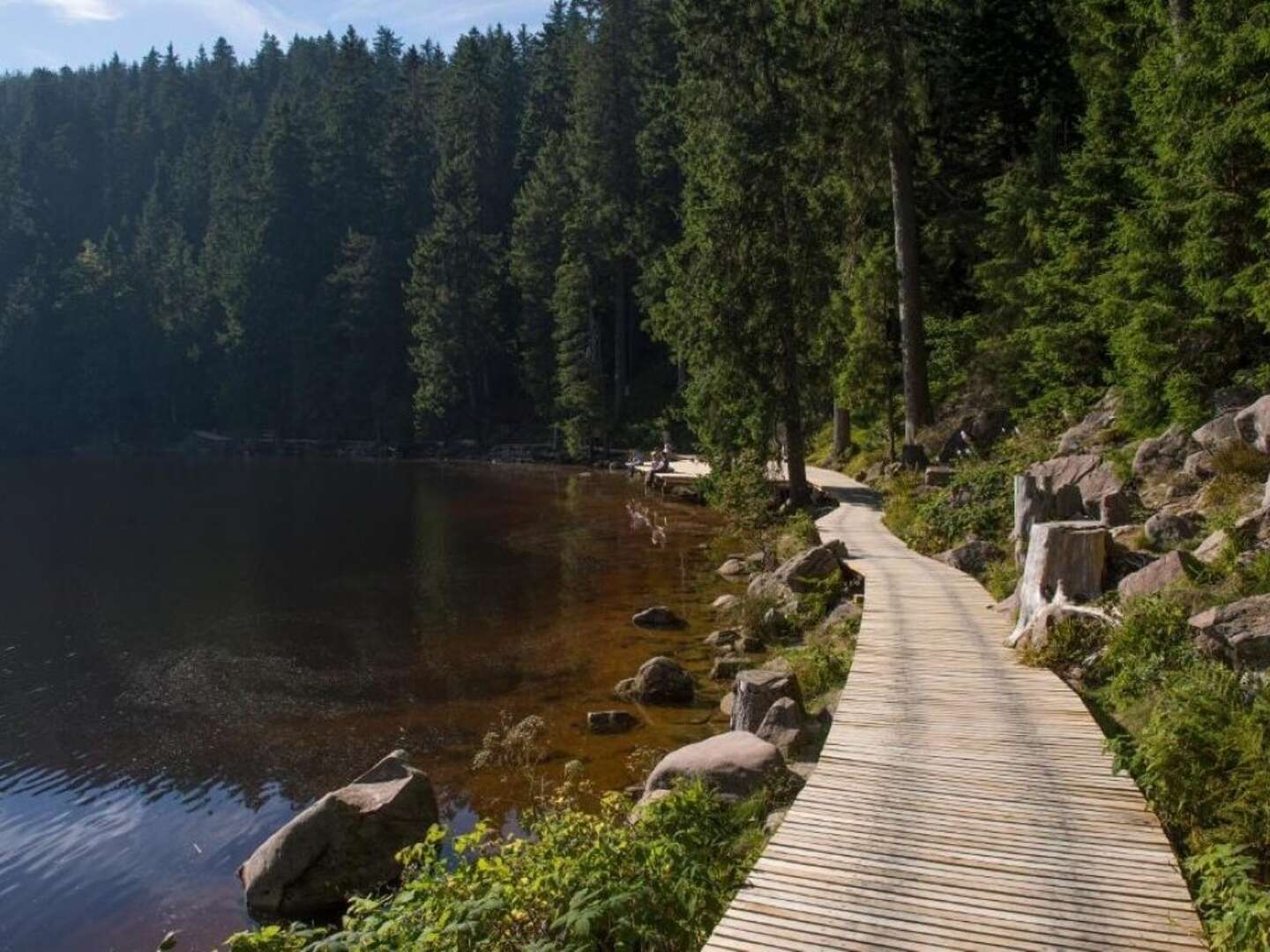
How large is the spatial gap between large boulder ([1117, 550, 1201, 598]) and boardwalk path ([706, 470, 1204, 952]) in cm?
174

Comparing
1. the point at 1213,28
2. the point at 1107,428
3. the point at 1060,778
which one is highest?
the point at 1213,28

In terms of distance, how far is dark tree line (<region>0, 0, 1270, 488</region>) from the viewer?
67.4ft

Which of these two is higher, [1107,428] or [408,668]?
[1107,428]

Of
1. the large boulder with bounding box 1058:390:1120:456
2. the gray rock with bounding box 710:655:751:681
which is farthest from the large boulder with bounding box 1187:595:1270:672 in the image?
the large boulder with bounding box 1058:390:1120:456

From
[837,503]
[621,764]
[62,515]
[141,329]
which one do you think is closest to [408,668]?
[621,764]

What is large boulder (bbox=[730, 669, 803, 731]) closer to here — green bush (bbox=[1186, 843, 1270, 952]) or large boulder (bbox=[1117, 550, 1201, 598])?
large boulder (bbox=[1117, 550, 1201, 598])

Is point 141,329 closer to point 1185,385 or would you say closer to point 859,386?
point 859,386

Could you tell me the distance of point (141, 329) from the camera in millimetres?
84625

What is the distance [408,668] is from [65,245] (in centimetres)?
10047

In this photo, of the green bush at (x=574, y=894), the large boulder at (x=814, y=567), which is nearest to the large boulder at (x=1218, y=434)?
the large boulder at (x=814, y=567)

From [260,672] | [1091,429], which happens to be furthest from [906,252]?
[260,672]

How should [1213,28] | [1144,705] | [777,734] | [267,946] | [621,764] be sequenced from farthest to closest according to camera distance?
[1213,28] < [621,764] < [777,734] < [1144,705] < [267,946]

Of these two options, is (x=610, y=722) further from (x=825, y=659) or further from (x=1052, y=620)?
(x=1052, y=620)

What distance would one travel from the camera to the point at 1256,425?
14.4 metres
